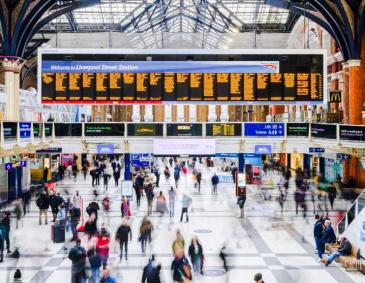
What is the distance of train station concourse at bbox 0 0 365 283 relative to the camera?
1393 cm

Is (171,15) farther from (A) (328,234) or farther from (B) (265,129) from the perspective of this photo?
(A) (328,234)

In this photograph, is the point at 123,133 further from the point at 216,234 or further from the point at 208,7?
the point at 208,7

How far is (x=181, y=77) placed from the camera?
22.4 meters

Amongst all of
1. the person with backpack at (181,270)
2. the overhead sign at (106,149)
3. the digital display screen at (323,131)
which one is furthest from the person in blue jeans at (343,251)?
the overhead sign at (106,149)

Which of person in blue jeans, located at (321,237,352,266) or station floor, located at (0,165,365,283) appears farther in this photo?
person in blue jeans, located at (321,237,352,266)

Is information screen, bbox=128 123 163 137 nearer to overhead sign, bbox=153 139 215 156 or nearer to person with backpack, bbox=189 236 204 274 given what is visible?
overhead sign, bbox=153 139 215 156

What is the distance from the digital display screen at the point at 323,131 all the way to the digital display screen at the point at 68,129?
36.9 feet

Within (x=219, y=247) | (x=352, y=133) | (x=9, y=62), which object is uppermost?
(x=9, y=62)

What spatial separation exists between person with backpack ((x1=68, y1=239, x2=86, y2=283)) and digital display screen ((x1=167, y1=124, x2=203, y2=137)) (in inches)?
498

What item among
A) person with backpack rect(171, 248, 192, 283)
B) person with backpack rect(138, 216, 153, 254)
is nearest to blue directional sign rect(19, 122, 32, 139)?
person with backpack rect(138, 216, 153, 254)

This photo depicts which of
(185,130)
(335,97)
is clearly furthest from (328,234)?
(335,97)

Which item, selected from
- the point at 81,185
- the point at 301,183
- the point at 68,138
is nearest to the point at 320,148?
the point at 301,183

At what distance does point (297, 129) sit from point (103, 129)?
9.40 m

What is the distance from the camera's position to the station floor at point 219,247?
13.3 metres
